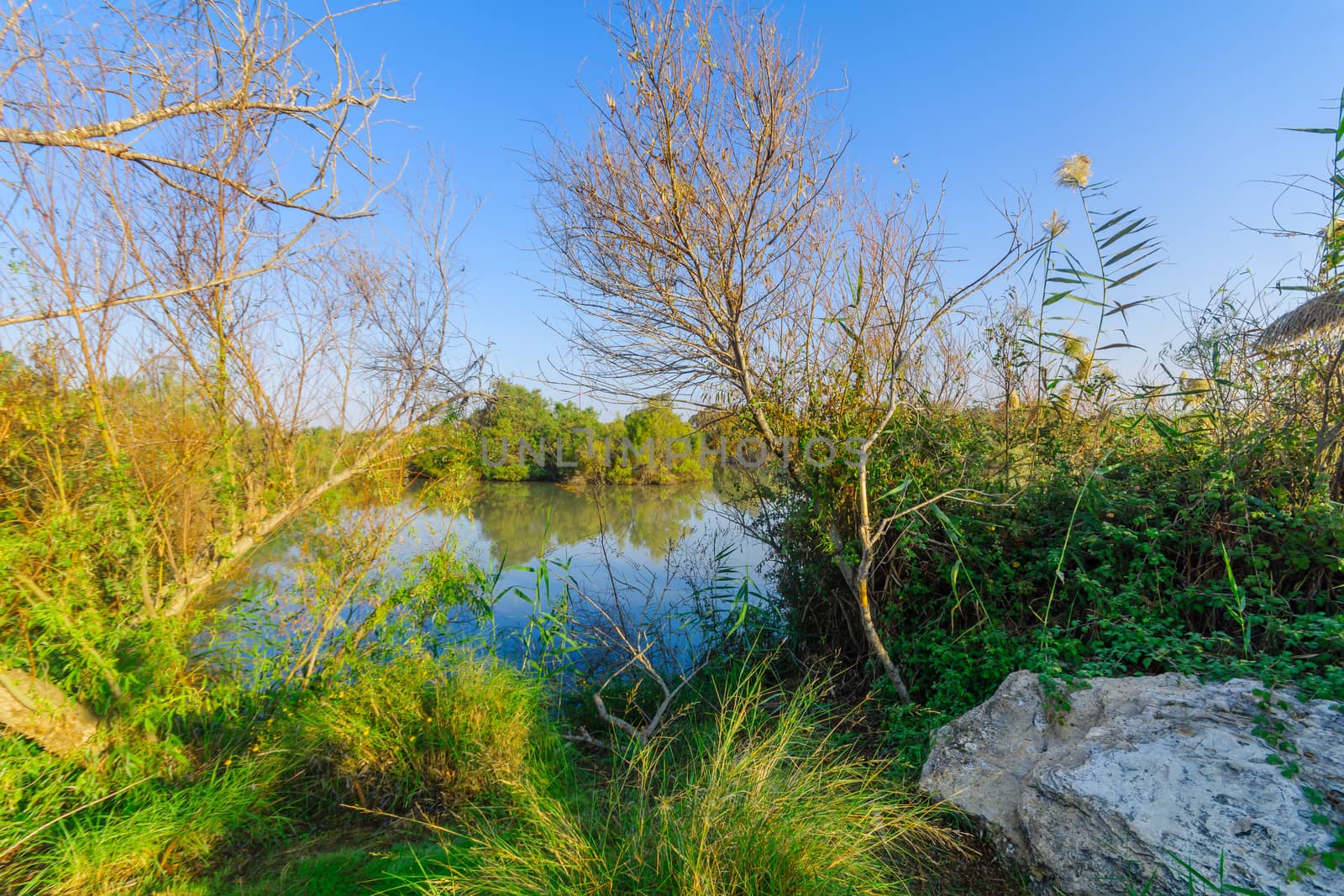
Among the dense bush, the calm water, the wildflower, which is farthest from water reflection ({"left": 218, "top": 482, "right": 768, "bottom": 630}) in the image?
the wildflower

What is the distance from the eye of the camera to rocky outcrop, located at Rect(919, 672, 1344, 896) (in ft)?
5.25

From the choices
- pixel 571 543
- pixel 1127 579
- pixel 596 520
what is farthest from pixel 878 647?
pixel 596 520

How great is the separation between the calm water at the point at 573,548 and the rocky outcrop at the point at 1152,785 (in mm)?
1830

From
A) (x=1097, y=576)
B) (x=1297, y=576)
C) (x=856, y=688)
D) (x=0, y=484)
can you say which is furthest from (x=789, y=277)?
(x=0, y=484)

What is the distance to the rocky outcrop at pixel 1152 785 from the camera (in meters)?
1.60

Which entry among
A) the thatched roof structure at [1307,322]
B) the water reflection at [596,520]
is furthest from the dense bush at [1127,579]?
the water reflection at [596,520]

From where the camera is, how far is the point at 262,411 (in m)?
3.57

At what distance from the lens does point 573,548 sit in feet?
21.4

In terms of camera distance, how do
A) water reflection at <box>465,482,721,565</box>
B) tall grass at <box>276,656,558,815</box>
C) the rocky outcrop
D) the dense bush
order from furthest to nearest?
water reflection at <box>465,482,721,565</box>, tall grass at <box>276,656,558,815</box>, the dense bush, the rocky outcrop

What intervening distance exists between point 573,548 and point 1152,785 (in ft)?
17.7

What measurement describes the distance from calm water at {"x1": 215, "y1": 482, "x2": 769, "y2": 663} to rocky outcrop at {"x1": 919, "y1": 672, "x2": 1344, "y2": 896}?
183cm

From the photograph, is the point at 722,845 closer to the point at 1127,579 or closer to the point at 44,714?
the point at 1127,579

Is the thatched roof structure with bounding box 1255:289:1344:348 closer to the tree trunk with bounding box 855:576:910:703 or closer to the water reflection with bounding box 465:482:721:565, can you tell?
the tree trunk with bounding box 855:576:910:703

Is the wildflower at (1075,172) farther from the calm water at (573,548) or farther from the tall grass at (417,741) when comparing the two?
the tall grass at (417,741)
